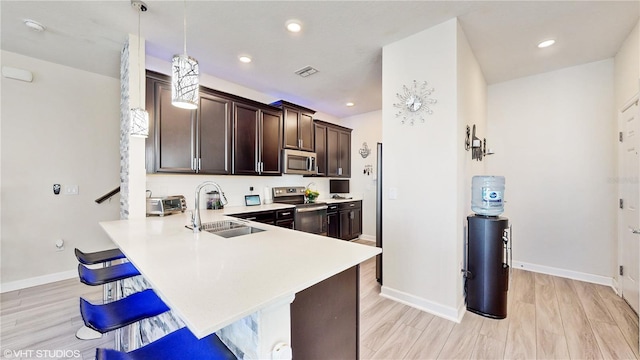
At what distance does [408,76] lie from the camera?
260 centimetres

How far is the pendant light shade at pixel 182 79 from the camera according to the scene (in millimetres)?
1706

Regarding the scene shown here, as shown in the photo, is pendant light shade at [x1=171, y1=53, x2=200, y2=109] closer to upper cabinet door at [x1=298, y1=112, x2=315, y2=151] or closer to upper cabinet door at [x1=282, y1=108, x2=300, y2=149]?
upper cabinet door at [x1=282, y1=108, x2=300, y2=149]

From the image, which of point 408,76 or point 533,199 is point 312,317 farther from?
point 533,199

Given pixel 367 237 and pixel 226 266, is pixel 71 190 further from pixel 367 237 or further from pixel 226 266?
pixel 367 237

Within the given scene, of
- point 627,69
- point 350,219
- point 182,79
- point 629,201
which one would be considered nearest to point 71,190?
point 182,79

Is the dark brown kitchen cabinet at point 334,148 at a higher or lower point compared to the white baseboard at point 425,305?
higher

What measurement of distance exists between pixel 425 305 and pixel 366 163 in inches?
136

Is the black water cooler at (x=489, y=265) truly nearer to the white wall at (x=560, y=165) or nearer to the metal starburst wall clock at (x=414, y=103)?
the metal starburst wall clock at (x=414, y=103)

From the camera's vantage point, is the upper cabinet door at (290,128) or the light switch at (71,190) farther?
the upper cabinet door at (290,128)

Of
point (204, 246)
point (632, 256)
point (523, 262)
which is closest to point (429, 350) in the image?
point (204, 246)

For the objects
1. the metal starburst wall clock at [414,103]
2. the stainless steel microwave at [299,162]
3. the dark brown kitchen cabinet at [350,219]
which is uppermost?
the metal starburst wall clock at [414,103]

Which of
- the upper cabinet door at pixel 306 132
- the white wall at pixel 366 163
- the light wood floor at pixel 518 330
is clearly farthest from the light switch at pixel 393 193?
the white wall at pixel 366 163

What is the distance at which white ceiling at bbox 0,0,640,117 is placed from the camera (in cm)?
214

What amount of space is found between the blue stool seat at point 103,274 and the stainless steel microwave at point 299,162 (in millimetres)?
2672
